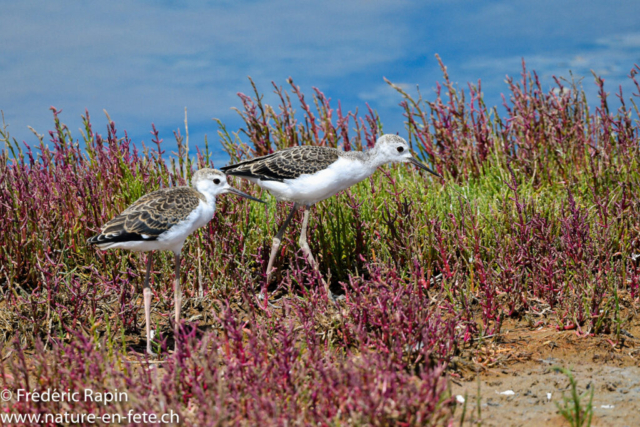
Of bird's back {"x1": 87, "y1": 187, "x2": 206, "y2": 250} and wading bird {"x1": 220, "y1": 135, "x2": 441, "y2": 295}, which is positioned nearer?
bird's back {"x1": 87, "y1": 187, "x2": 206, "y2": 250}

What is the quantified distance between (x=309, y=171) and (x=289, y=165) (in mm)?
215

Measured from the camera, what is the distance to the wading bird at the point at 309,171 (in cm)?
546

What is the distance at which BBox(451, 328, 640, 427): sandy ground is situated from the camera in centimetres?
346

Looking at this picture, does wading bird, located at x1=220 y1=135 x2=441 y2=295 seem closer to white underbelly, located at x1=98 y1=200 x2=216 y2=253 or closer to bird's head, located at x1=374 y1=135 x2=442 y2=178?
bird's head, located at x1=374 y1=135 x2=442 y2=178

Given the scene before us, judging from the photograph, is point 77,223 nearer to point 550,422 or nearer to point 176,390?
point 176,390

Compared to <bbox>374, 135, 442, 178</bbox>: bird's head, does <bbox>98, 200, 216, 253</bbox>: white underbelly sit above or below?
below

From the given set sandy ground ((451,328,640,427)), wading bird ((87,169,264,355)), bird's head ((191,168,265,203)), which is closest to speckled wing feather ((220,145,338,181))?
bird's head ((191,168,265,203))

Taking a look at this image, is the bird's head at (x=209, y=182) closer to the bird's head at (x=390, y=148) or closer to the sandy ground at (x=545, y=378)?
the bird's head at (x=390, y=148)

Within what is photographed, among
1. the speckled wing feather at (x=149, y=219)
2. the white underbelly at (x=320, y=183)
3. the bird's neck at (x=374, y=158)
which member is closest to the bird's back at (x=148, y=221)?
the speckled wing feather at (x=149, y=219)

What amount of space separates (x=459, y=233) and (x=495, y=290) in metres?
0.64

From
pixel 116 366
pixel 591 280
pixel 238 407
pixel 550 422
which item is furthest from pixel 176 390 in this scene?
pixel 591 280

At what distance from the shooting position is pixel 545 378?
392 cm

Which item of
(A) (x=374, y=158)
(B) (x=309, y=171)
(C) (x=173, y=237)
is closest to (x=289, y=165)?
(B) (x=309, y=171)

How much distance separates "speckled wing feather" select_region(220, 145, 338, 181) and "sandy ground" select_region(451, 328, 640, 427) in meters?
2.24
